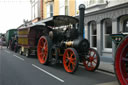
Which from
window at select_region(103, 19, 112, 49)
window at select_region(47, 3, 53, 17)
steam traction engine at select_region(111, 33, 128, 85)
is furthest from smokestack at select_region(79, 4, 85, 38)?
window at select_region(47, 3, 53, 17)

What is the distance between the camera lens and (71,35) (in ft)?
25.3

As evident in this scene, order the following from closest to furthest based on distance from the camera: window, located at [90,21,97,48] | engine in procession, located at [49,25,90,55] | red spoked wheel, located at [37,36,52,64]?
engine in procession, located at [49,25,90,55] < red spoked wheel, located at [37,36,52,64] < window, located at [90,21,97,48]

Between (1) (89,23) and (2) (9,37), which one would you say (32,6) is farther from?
(1) (89,23)

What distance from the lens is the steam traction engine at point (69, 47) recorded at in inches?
285

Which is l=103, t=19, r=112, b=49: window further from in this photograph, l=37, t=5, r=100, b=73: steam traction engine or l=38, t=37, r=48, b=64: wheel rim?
l=38, t=37, r=48, b=64: wheel rim

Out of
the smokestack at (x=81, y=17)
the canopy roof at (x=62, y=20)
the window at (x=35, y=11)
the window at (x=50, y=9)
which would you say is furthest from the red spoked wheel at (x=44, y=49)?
the window at (x=35, y=11)

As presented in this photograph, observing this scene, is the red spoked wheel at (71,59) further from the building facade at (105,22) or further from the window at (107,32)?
the window at (107,32)

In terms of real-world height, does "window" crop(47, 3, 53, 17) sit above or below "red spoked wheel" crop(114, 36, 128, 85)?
above

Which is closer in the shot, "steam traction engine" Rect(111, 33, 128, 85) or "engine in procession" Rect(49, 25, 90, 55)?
"steam traction engine" Rect(111, 33, 128, 85)

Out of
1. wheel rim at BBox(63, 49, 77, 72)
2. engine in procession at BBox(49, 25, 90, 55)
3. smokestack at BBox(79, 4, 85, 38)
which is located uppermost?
smokestack at BBox(79, 4, 85, 38)

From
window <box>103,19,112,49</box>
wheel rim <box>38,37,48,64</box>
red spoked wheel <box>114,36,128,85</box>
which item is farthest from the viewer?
window <box>103,19,112,49</box>

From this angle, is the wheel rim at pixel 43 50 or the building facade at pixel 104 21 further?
the building facade at pixel 104 21

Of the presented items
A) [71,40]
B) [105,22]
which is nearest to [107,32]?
[105,22]

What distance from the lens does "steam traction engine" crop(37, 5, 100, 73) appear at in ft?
23.7
